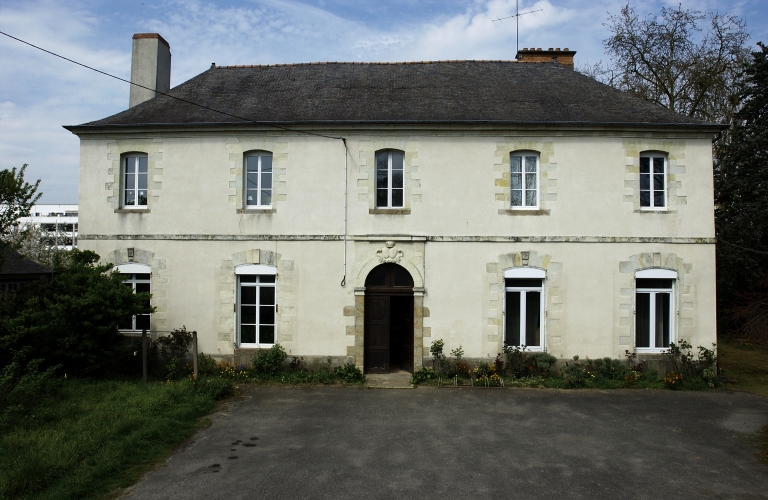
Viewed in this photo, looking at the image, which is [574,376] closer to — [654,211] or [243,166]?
[654,211]

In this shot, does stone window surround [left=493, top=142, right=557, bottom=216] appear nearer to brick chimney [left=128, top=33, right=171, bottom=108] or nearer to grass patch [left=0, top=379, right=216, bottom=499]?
grass patch [left=0, top=379, right=216, bottom=499]

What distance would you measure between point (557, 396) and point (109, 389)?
8440 mm

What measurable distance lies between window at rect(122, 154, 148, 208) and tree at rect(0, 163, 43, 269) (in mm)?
2171

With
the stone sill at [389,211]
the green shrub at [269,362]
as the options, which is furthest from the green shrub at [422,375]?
the stone sill at [389,211]

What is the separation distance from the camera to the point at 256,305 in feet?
38.2

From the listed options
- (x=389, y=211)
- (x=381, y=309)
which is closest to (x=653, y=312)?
(x=381, y=309)

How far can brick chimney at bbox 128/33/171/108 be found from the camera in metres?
13.4

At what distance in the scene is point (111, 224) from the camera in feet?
38.9

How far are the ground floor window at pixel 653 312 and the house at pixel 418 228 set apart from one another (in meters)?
0.04

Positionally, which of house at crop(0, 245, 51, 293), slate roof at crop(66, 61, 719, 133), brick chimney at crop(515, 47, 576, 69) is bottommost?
house at crop(0, 245, 51, 293)

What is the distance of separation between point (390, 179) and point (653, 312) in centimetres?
650

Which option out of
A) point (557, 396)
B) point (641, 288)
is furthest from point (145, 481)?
point (641, 288)

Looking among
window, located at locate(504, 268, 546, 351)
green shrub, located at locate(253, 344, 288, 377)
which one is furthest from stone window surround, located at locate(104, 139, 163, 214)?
window, located at locate(504, 268, 546, 351)

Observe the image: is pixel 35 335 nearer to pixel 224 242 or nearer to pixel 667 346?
pixel 224 242
